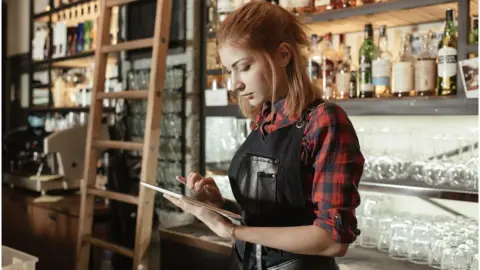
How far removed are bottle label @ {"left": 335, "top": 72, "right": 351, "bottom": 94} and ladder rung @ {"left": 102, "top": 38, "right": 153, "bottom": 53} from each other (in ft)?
3.47

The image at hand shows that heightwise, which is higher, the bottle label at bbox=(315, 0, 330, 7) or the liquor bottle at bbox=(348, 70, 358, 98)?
the bottle label at bbox=(315, 0, 330, 7)

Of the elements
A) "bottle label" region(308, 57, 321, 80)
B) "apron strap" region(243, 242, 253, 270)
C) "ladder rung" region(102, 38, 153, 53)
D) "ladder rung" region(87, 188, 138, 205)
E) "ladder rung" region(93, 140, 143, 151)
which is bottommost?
"ladder rung" region(87, 188, 138, 205)

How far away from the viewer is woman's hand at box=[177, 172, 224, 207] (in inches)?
53.7

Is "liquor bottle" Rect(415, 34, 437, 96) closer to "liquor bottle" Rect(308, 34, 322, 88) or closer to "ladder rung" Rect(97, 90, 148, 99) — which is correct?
"liquor bottle" Rect(308, 34, 322, 88)

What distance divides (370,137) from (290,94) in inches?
49.4

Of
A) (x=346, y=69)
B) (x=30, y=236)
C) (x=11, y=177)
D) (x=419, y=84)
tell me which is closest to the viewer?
(x=419, y=84)

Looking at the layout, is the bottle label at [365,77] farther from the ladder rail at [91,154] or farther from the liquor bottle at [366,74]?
the ladder rail at [91,154]

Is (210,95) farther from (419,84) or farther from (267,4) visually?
(267,4)

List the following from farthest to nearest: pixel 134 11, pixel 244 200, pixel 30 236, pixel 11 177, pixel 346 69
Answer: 1. pixel 11 177
2. pixel 30 236
3. pixel 134 11
4. pixel 346 69
5. pixel 244 200

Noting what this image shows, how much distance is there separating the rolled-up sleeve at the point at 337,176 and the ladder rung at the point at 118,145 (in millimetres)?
1684

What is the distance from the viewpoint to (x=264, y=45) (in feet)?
3.90

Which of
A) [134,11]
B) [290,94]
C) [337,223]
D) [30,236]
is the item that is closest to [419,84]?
[290,94]

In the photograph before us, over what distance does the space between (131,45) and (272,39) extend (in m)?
1.77

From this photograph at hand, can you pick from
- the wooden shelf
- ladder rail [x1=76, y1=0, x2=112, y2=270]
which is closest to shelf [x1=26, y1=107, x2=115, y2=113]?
the wooden shelf
